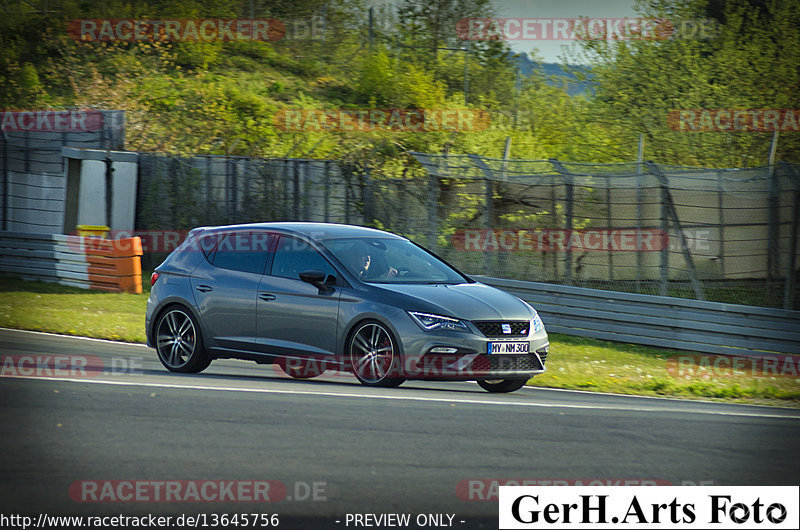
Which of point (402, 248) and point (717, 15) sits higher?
point (717, 15)

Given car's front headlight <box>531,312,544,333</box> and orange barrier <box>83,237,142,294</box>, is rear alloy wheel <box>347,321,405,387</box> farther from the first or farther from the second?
orange barrier <box>83,237,142,294</box>

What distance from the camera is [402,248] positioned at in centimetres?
1133

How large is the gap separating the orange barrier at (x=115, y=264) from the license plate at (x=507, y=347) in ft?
40.6

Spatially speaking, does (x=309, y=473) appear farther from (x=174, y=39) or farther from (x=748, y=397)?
(x=174, y=39)

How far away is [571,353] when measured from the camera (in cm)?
1545

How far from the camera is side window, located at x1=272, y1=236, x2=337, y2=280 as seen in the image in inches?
417

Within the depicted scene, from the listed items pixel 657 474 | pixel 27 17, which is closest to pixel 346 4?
pixel 27 17

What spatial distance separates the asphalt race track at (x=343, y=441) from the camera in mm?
5898

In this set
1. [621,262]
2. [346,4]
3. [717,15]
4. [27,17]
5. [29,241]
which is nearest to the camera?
[621,262]

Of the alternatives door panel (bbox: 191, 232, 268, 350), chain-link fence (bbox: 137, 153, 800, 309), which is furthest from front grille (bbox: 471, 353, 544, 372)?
chain-link fence (bbox: 137, 153, 800, 309)

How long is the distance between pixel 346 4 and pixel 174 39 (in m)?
10.9

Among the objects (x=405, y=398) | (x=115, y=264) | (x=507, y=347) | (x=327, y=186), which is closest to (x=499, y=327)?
(x=507, y=347)

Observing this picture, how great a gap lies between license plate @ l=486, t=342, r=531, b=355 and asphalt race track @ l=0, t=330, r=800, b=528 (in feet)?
1.56

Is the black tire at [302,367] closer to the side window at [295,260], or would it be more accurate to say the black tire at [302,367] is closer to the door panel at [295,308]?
the door panel at [295,308]
